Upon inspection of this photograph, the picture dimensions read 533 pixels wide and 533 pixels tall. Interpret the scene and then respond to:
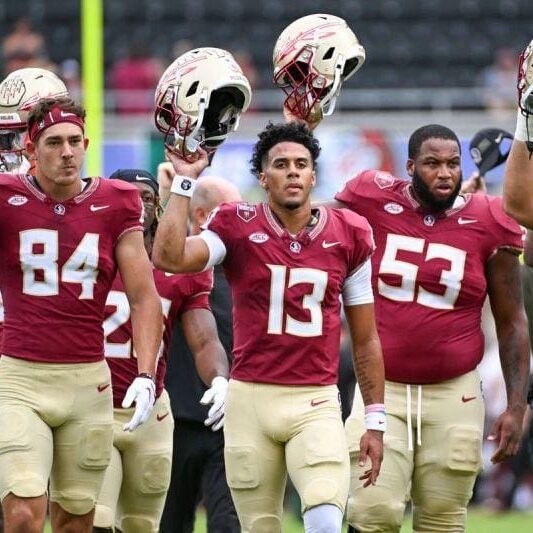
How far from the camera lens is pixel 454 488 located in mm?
6371

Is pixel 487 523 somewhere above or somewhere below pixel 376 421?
below

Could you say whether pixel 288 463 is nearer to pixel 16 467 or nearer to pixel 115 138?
pixel 16 467

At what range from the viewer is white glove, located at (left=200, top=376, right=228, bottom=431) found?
20.5 ft

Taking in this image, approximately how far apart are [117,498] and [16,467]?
2.97 ft

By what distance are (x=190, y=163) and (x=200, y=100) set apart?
23 centimetres

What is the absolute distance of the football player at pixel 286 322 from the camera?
5.70 metres

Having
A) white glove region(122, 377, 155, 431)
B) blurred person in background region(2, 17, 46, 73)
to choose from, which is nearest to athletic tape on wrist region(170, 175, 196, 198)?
white glove region(122, 377, 155, 431)

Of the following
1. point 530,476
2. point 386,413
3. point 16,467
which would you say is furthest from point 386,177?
point 530,476

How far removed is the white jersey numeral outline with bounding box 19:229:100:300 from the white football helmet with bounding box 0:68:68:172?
105 centimetres

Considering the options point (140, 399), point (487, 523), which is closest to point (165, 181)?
point (140, 399)

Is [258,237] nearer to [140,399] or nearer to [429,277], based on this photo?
[140,399]

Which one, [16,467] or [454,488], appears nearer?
[16,467]

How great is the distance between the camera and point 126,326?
6543 millimetres

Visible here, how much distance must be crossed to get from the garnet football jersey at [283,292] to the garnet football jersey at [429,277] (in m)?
0.56
